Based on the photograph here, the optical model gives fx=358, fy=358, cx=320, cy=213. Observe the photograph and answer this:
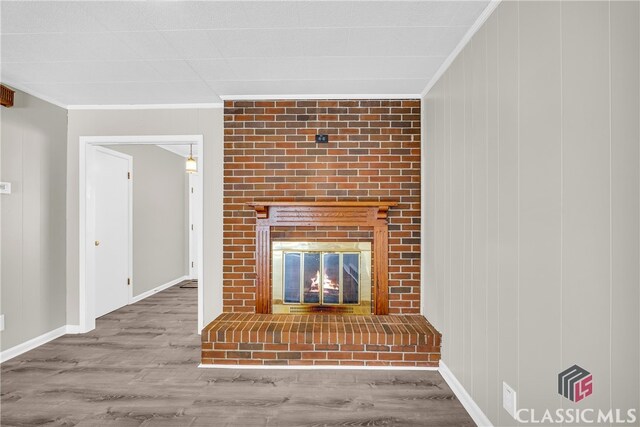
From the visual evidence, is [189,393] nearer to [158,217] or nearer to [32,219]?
[32,219]

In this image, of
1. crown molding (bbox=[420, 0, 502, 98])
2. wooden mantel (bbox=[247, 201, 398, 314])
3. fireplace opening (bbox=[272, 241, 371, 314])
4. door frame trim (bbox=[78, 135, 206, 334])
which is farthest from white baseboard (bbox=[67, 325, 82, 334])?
crown molding (bbox=[420, 0, 502, 98])

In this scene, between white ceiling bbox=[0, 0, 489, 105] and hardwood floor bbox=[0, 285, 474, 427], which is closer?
white ceiling bbox=[0, 0, 489, 105]

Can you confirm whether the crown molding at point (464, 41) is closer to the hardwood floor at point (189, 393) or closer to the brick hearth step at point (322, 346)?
the brick hearth step at point (322, 346)

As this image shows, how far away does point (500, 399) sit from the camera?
1782mm

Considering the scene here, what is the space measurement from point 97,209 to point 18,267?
1197mm

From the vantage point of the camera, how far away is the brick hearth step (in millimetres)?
2748

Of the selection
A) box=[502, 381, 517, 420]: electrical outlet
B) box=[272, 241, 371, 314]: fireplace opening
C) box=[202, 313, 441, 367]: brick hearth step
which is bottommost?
box=[202, 313, 441, 367]: brick hearth step

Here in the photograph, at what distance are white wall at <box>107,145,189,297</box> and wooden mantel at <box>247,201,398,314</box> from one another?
2.48m

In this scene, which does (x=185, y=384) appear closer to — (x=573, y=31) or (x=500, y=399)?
(x=500, y=399)

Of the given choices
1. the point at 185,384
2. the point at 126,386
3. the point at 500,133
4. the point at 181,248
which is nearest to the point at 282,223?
the point at 185,384

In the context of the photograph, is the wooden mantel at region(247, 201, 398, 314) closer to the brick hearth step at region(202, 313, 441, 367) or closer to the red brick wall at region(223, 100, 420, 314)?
the red brick wall at region(223, 100, 420, 314)

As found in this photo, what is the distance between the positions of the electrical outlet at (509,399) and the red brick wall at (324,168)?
59.6 inches

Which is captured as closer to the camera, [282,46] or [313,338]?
[282,46]

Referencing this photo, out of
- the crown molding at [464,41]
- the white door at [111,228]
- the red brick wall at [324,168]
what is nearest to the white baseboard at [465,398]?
the red brick wall at [324,168]
